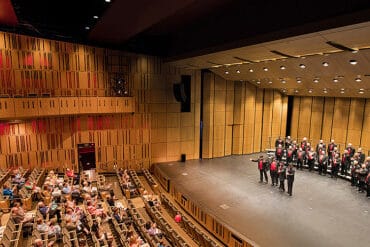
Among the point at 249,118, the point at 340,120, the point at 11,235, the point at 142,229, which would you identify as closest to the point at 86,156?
the point at 11,235

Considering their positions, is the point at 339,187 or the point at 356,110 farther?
the point at 356,110

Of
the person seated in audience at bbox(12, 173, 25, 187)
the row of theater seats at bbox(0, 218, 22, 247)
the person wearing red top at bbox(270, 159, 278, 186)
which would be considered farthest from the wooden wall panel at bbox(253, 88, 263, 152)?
the row of theater seats at bbox(0, 218, 22, 247)

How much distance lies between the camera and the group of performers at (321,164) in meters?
10.2

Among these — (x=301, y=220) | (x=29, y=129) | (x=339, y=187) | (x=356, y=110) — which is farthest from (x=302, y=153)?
(x=29, y=129)

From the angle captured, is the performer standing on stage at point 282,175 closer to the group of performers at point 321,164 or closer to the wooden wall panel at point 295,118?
the group of performers at point 321,164

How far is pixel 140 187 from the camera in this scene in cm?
1111

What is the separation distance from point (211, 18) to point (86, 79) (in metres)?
6.29

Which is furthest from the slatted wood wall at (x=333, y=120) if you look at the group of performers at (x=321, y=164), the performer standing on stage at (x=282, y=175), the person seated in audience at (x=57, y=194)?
the person seated in audience at (x=57, y=194)

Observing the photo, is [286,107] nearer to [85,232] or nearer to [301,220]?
[301,220]

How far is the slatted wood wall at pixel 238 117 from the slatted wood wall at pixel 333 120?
1.01m

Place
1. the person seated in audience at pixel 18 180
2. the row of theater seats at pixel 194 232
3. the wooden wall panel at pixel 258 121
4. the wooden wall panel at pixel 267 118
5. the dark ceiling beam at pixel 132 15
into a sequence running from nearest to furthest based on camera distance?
the dark ceiling beam at pixel 132 15 < the row of theater seats at pixel 194 232 < the person seated in audience at pixel 18 180 < the wooden wall panel at pixel 258 121 < the wooden wall panel at pixel 267 118

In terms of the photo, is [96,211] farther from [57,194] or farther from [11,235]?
[11,235]

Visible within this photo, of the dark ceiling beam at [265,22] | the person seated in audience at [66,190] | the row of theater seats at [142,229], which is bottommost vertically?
the row of theater seats at [142,229]

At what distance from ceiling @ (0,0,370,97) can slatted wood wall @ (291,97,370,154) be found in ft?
5.89
